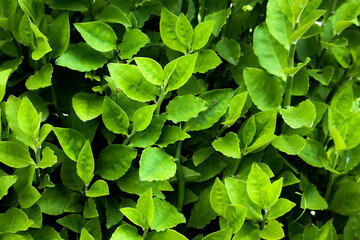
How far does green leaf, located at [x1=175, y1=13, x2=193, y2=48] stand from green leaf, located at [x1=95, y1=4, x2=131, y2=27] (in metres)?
0.10

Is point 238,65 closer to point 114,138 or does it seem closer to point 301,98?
point 301,98

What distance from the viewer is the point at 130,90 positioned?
746mm

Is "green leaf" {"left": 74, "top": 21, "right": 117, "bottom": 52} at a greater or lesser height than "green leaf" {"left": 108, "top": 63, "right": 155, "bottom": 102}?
greater

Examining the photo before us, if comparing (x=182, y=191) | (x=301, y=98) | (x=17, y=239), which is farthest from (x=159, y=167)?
(x=301, y=98)

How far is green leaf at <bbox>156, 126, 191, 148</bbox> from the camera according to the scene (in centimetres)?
74

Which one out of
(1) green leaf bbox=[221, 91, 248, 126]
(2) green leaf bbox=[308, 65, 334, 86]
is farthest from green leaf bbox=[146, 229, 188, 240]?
(2) green leaf bbox=[308, 65, 334, 86]

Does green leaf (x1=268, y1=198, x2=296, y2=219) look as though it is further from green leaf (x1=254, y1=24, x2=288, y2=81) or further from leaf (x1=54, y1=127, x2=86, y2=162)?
leaf (x1=54, y1=127, x2=86, y2=162)

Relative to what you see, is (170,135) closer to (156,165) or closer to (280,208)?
(156,165)

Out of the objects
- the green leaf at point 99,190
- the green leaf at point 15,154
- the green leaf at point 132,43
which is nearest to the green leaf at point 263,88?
the green leaf at point 132,43

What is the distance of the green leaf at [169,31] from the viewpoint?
0.80 metres

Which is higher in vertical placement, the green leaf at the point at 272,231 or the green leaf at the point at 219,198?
the green leaf at the point at 219,198

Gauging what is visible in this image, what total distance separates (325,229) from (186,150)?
32cm

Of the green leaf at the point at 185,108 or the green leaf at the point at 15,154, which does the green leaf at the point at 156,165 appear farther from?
the green leaf at the point at 15,154

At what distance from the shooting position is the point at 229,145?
772 mm
